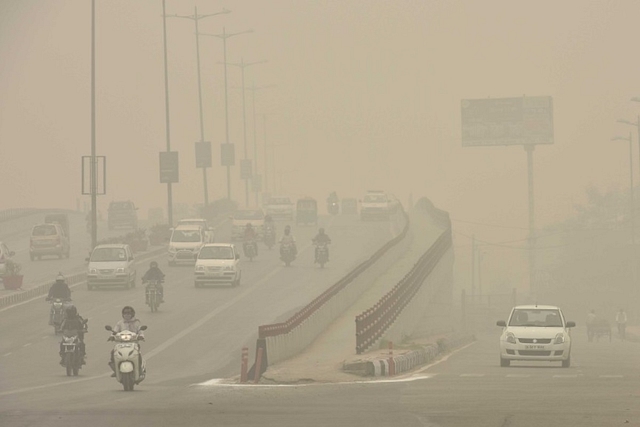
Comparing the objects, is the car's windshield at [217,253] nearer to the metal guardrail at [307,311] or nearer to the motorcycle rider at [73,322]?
the metal guardrail at [307,311]

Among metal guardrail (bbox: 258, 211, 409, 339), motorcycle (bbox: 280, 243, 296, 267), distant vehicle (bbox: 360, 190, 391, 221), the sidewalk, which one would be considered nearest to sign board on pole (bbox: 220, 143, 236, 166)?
distant vehicle (bbox: 360, 190, 391, 221)

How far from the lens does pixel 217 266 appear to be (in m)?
63.6

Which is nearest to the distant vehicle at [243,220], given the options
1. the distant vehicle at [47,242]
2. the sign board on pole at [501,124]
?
the distant vehicle at [47,242]

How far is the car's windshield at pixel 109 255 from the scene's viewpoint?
208 feet

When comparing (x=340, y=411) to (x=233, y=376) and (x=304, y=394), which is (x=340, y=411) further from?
(x=233, y=376)

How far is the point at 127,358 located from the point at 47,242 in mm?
57927

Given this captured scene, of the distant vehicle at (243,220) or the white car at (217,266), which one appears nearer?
the white car at (217,266)

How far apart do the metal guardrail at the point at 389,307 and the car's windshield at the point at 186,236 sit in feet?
38.8

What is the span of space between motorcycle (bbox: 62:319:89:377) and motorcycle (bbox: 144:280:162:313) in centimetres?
1873

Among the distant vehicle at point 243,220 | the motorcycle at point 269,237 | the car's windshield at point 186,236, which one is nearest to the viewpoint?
the car's windshield at point 186,236

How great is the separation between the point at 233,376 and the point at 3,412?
37.9ft

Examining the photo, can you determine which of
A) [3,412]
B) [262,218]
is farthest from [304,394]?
[262,218]

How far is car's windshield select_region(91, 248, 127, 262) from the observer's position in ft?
208

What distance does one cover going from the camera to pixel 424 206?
129125mm
